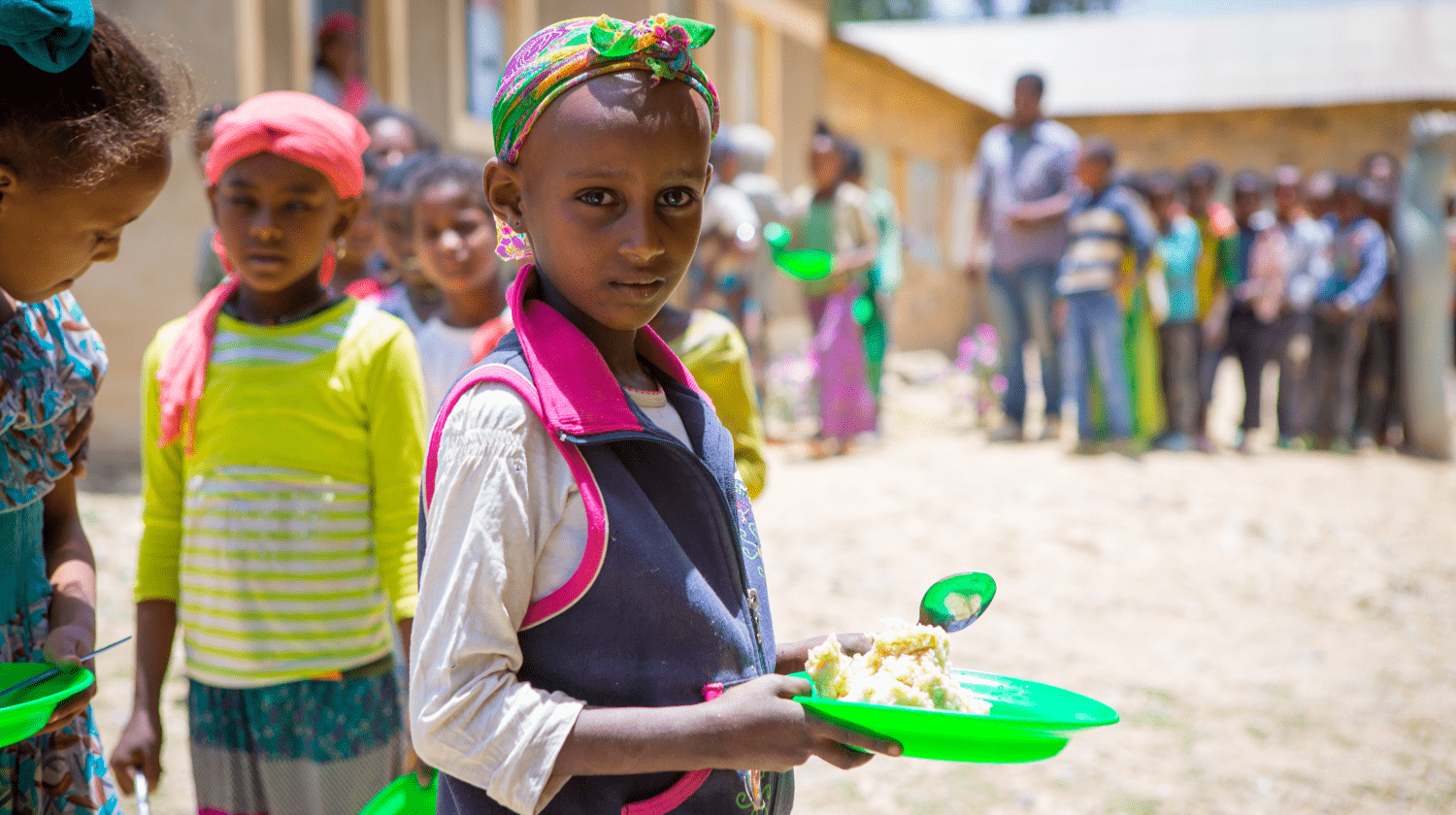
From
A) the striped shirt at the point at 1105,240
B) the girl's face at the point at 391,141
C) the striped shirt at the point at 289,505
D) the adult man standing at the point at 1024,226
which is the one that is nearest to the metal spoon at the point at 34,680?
the striped shirt at the point at 289,505

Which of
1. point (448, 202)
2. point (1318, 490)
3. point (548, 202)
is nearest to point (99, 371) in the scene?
point (548, 202)

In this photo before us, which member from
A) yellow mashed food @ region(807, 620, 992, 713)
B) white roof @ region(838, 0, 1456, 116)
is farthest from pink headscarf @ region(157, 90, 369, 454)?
white roof @ region(838, 0, 1456, 116)

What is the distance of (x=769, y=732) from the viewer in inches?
43.0

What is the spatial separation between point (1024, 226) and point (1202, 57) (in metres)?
15.4

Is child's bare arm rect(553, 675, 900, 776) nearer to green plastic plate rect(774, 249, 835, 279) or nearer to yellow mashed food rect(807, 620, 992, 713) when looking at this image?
yellow mashed food rect(807, 620, 992, 713)

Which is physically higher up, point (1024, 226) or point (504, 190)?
point (1024, 226)

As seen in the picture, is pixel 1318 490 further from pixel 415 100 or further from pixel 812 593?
pixel 415 100

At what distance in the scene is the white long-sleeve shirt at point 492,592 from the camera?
3.63ft

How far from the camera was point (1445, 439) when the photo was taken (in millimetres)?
8930

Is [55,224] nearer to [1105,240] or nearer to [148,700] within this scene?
[148,700]

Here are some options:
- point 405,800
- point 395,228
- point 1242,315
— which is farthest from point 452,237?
point 1242,315

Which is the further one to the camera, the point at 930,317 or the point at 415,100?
the point at 930,317

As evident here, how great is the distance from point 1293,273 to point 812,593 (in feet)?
20.1

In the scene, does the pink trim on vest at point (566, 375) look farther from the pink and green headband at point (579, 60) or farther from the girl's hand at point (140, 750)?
the girl's hand at point (140, 750)
